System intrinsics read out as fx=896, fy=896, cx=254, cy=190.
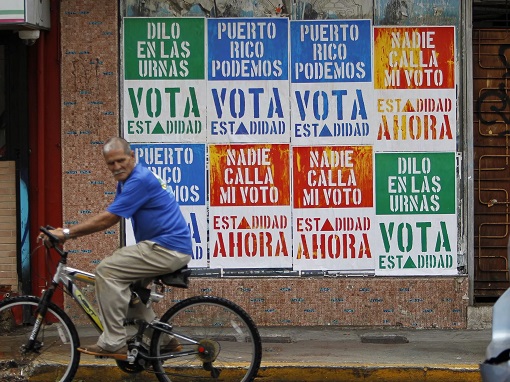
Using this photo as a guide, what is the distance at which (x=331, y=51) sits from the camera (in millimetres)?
9219

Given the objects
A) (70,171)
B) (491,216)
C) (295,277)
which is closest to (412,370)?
(295,277)

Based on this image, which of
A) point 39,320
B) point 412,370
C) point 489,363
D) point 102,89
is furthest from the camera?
point 102,89

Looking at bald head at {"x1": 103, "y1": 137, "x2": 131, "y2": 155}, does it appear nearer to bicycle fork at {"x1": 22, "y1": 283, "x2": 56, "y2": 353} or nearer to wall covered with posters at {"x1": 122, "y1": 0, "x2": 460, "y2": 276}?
bicycle fork at {"x1": 22, "y1": 283, "x2": 56, "y2": 353}

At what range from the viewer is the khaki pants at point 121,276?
243 inches

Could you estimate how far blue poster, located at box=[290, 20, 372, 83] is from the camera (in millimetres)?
9219

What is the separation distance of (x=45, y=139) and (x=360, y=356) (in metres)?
3.90

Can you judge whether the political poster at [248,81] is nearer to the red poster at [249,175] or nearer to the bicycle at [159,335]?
the red poster at [249,175]

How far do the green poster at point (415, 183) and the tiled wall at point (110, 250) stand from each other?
744mm

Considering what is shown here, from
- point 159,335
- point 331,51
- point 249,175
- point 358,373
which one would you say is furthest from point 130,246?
point 331,51

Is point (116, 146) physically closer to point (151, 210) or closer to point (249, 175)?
point (151, 210)

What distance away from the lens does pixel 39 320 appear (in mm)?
6344

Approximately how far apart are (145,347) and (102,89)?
3.65 metres

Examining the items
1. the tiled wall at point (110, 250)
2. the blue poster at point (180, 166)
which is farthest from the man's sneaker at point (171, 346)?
the blue poster at point (180, 166)

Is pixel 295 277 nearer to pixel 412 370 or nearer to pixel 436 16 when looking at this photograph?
pixel 412 370
